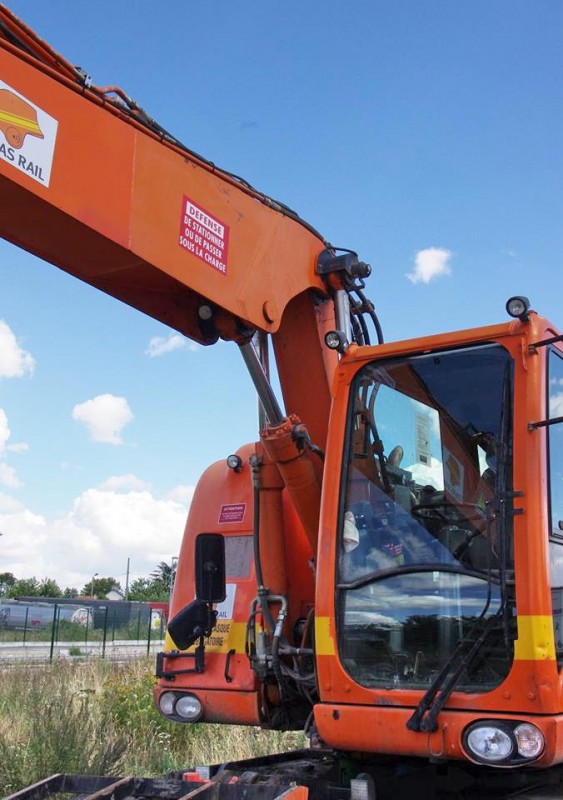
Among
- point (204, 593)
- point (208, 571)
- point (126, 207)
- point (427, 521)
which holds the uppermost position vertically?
point (126, 207)

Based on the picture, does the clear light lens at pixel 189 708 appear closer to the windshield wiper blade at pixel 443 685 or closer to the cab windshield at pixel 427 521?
the cab windshield at pixel 427 521

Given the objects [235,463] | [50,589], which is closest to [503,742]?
[235,463]

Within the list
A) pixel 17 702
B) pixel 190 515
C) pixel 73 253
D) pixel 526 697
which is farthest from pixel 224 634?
pixel 17 702

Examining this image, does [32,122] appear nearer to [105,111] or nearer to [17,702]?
→ [105,111]

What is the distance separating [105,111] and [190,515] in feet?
7.98

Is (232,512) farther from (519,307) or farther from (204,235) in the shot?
(519,307)

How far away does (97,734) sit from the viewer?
730cm

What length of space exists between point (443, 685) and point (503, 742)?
12.1 inches

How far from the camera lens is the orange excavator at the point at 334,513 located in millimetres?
3410

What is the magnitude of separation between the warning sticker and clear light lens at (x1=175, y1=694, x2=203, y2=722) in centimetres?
98

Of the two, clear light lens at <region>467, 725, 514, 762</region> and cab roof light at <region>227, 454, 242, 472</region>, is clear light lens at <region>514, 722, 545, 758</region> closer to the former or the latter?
clear light lens at <region>467, 725, 514, 762</region>

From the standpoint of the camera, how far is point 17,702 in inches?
337

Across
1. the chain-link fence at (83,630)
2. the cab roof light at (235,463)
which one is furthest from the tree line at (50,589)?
the cab roof light at (235,463)

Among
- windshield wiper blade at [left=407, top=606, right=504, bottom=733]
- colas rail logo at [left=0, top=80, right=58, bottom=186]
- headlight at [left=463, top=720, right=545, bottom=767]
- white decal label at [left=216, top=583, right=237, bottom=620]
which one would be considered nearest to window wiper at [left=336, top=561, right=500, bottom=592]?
windshield wiper blade at [left=407, top=606, right=504, bottom=733]
